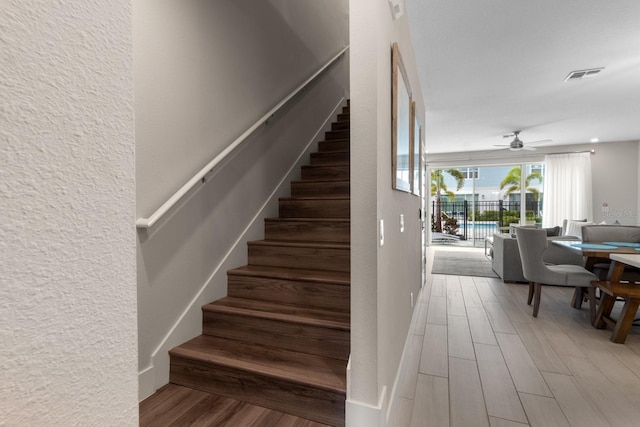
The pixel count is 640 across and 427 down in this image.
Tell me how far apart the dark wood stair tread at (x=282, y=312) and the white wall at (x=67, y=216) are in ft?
4.82

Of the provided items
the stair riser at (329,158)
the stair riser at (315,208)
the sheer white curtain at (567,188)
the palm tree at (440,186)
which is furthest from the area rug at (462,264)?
the stair riser at (315,208)

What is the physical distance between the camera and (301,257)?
7.91 feet

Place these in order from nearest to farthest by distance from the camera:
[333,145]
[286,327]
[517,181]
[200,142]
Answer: [286,327], [200,142], [333,145], [517,181]

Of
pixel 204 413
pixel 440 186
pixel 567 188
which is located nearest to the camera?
pixel 204 413

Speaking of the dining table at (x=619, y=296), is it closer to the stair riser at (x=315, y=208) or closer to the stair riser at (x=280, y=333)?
the stair riser at (x=315, y=208)

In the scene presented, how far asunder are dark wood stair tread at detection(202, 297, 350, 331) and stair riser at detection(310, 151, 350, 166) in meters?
1.64

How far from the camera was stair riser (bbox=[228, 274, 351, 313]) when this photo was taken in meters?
2.03

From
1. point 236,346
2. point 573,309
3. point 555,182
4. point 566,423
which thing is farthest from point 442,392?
point 555,182

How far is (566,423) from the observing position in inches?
66.4

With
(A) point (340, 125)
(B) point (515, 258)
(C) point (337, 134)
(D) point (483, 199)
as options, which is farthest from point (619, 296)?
(D) point (483, 199)

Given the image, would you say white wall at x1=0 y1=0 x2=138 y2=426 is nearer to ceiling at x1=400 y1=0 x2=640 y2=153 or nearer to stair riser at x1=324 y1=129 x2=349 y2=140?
ceiling at x1=400 y1=0 x2=640 y2=153

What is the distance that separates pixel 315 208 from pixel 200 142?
1.13m

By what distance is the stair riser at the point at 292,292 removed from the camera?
2031mm

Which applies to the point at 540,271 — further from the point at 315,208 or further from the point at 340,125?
the point at 340,125
